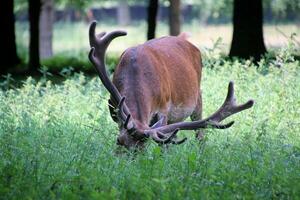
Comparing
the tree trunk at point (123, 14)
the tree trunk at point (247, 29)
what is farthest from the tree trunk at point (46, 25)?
the tree trunk at point (123, 14)

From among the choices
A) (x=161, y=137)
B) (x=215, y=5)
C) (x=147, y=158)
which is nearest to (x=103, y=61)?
(x=161, y=137)

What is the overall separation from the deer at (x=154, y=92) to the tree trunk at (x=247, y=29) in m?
6.55

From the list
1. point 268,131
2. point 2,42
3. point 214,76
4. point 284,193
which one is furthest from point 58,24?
point 284,193

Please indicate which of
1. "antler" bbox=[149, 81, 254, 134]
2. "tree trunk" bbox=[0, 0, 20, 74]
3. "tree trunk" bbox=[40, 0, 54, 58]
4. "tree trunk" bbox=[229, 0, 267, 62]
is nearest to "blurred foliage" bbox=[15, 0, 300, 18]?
"tree trunk" bbox=[40, 0, 54, 58]

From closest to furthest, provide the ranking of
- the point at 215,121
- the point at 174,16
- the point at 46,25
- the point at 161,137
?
the point at 161,137
the point at 215,121
the point at 174,16
the point at 46,25

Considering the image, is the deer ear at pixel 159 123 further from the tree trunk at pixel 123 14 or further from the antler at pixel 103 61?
the tree trunk at pixel 123 14

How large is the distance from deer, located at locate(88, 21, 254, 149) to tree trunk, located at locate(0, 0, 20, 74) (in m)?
7.97

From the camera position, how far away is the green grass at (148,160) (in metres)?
5.78

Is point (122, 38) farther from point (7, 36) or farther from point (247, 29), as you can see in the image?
point (247, 29)

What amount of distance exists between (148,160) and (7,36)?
11.0 m

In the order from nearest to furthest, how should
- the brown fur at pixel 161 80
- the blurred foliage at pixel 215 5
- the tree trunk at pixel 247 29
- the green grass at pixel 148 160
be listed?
the green grass at pixel 148 160 → the brown fur at pixel 161 80 → the tree trunk at pixel 247 29 → the blurred foliage at pixel 215 5

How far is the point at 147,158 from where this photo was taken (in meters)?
6.70

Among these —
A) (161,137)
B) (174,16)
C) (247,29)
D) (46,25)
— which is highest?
(161,137)

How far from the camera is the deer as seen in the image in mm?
7152
